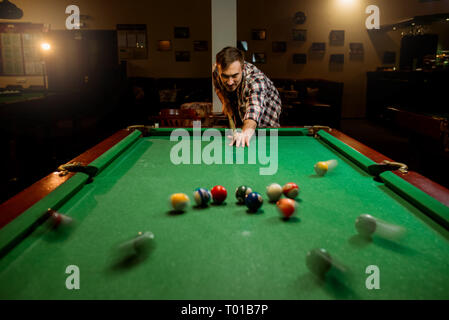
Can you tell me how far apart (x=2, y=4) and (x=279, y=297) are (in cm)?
641

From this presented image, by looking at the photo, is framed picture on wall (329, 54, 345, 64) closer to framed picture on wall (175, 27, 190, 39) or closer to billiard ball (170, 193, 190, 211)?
framed picture on wall (175, 27, 190, 39)

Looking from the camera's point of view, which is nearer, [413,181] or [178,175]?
[413,181]

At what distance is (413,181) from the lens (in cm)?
138

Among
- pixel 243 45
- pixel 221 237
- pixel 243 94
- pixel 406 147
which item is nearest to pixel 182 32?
pixel 243 45

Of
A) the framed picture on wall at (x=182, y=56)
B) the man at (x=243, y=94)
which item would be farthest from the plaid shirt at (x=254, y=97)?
the framed picture on wall at (x=182, y=56)

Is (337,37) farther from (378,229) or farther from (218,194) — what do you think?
(378,229)

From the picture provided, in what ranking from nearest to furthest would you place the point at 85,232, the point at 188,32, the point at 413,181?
the point at 85,232 < the point at 413,181 < the point at 188,32

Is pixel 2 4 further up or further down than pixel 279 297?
further up

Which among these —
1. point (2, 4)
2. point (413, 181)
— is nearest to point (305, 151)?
→ point (413, 181)

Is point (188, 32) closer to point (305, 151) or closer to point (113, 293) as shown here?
point (305, 151)

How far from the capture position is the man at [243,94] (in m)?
2.50

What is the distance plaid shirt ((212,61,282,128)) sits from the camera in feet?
8.48

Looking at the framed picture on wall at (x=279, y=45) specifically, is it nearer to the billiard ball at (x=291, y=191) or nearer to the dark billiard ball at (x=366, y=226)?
the billiard ball at (x=291, y=191)

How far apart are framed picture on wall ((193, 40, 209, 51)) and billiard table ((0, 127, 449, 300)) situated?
7.29 m
